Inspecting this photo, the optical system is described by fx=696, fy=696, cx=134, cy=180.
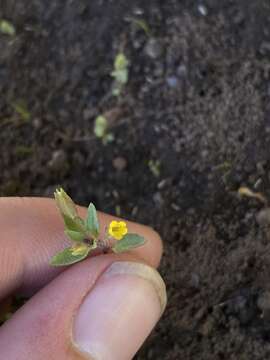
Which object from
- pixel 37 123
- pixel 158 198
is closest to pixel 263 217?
pixel 158 198

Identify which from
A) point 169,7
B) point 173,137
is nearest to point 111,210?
point 173,137

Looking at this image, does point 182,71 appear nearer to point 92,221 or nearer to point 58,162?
point 58,162

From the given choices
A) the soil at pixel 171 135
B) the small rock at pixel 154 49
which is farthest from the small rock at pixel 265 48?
the small rock at pixel 154 49

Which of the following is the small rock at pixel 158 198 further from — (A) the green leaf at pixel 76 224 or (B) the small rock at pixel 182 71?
(A) the green leaf at pixel 76 224

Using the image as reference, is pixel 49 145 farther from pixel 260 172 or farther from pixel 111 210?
pixel 260 172

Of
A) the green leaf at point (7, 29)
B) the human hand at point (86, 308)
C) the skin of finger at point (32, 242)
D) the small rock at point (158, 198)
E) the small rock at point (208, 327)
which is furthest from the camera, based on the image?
the green leaf at point (7, 29)

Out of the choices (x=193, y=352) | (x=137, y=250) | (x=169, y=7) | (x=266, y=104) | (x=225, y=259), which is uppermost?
(x=169, y=7)

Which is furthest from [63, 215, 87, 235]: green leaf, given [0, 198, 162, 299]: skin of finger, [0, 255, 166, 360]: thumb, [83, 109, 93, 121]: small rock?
[83, 109, 93, 121]: small rock

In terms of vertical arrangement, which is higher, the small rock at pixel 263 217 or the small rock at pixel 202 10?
the small rock at pixel 202 10
